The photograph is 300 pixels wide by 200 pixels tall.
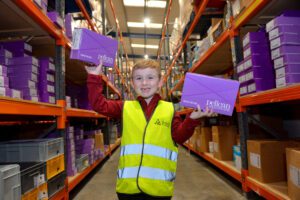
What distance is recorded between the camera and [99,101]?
4.92ft

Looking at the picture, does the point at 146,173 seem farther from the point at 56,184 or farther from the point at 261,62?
the point at 261,62

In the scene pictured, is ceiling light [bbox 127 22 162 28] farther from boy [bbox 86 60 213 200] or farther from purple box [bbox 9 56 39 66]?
boy [bbox 86 60 213 200]

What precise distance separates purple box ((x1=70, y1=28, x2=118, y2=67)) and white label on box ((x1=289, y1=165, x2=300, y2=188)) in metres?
1.29

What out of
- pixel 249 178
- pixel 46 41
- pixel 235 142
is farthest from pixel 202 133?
pixel 46 41

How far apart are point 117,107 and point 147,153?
0.34 m

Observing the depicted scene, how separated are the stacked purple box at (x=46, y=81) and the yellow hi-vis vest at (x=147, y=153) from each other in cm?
→ 96

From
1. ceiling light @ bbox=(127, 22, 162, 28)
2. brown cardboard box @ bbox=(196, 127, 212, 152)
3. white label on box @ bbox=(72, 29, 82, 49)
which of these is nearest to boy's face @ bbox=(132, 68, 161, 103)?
white label on box @ bbox=(72, 29, 82, 49)

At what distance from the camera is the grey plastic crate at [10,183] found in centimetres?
119

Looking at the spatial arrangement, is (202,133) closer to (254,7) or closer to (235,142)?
(235,142)

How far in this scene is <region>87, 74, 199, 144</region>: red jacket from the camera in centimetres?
143

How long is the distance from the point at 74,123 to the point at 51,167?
3.21 m

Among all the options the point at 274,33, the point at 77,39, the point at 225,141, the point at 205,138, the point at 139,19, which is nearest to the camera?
the point at 77,39

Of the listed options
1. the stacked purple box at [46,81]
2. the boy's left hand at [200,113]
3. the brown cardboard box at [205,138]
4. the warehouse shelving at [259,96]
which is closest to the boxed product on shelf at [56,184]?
the stacked purple box at [46,81]

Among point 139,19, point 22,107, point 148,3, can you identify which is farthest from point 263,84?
point 139,19
